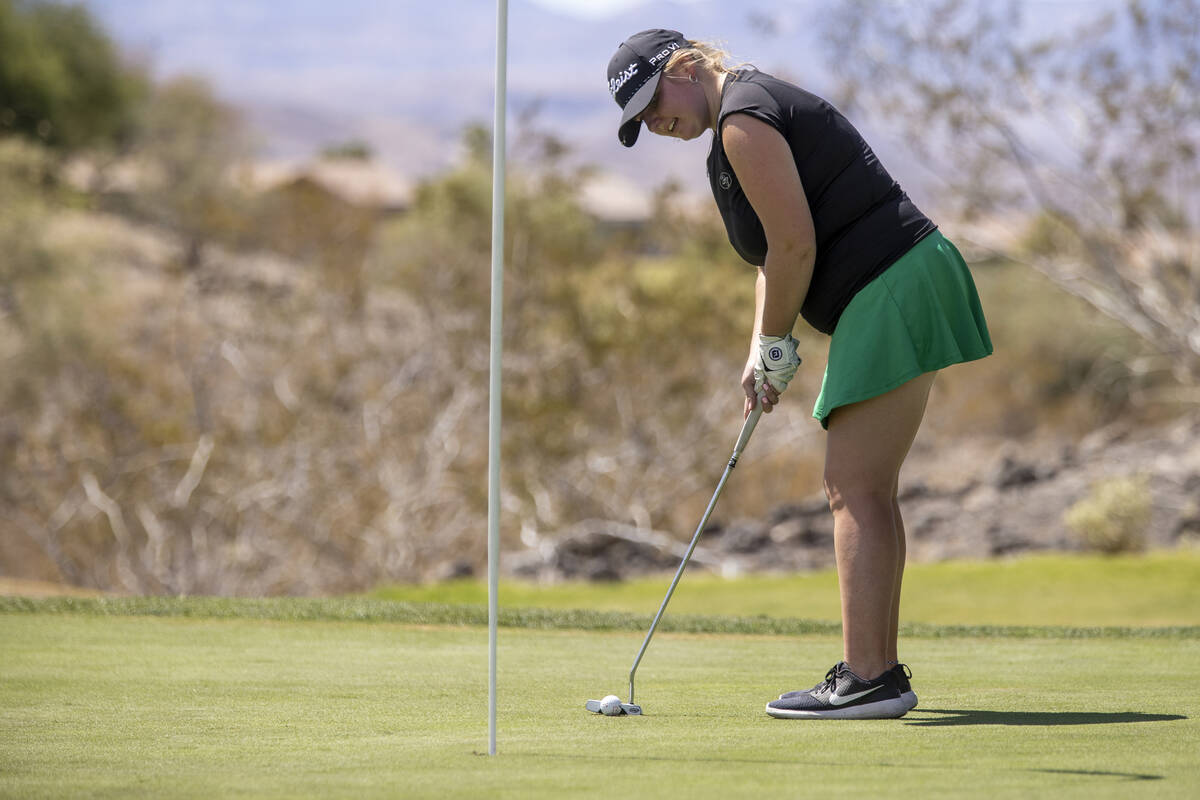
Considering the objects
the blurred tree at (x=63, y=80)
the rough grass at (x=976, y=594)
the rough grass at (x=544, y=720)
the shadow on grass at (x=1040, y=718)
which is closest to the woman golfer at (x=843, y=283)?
the shadow on grass at (x=1040, y=718)

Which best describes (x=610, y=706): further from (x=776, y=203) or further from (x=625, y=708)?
(x=776, y=203)

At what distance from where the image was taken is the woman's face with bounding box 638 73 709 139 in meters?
4.00

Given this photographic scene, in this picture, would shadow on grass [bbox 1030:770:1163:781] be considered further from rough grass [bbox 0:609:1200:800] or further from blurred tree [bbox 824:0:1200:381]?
blurred tree [bbox 824:0:1200:381]

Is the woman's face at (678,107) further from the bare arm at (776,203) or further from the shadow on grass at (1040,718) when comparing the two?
the shadow on grass at (1040,718)

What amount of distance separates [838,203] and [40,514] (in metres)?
18.1

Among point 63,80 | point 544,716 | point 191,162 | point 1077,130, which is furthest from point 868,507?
point 191,162

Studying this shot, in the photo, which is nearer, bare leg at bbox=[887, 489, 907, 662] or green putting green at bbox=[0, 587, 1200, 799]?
green putting green at bbox=[0, 587, 1200, 799]

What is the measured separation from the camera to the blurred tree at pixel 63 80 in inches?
1383

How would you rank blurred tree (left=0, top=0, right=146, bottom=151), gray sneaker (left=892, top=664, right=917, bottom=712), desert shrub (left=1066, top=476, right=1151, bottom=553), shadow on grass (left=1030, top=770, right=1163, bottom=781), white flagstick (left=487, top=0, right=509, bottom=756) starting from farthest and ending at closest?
blurred tree (left=0, top=0, right=146, bottom=151), desert shrub (left=1066, top=476, right=1151, bottom=553), gray sneaker (left=892, top=664, right=917, bottom=712), white flagstick (left=487, top=0, right=509, bottom=756), shadow on grass (left=1030, top=770, right=1163, bottom=781)

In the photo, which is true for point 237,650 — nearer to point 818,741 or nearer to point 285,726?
point 285,726

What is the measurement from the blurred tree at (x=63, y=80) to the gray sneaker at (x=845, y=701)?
33.9 m

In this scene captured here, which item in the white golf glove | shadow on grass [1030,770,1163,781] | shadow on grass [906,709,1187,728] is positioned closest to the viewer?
shadow on grass [1030,770,1163,781]

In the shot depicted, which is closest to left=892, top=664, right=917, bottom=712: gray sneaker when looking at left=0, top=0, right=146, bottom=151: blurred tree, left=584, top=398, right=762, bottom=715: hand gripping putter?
left=584, top=398, right=762, bottom=715: hand gripping putter

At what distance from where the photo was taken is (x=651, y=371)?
22125mm
